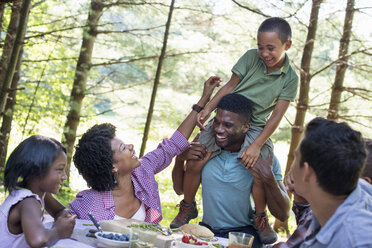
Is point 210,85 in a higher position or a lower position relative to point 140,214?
higher

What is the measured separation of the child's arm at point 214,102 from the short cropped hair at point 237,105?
0.12m

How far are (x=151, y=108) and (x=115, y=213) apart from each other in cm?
467

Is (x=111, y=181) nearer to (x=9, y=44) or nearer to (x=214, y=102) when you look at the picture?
(x=214, y=102)

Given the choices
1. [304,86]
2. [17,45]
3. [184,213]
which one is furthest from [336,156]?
[304,86]

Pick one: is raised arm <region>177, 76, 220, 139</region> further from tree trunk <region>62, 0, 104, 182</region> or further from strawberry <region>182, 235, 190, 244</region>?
tree trunk <region>62, 0, 104, 182</region>

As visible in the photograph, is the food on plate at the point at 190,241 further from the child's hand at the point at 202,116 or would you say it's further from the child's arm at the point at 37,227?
the child's hand at the point at 202,116

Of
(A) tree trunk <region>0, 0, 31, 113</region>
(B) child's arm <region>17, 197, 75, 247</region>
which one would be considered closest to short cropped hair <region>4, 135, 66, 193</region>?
(B) child's arm <region>17, 197, 75, 247</region>

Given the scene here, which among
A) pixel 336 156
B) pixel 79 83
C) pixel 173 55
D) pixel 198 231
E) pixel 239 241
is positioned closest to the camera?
pixel 336 156

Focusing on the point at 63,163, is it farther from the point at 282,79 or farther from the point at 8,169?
the point at 282,79

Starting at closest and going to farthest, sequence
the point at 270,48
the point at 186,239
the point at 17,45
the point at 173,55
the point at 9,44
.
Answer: the point at 186,239
the point at 270,48
the point at 17,45
the point at 9,44
the point at 173,55

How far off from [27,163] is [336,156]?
147cm

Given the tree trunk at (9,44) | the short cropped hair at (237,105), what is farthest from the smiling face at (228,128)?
the tree trunk at (9,44)

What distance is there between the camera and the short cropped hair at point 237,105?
136 inches

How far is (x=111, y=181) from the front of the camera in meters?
2.90
